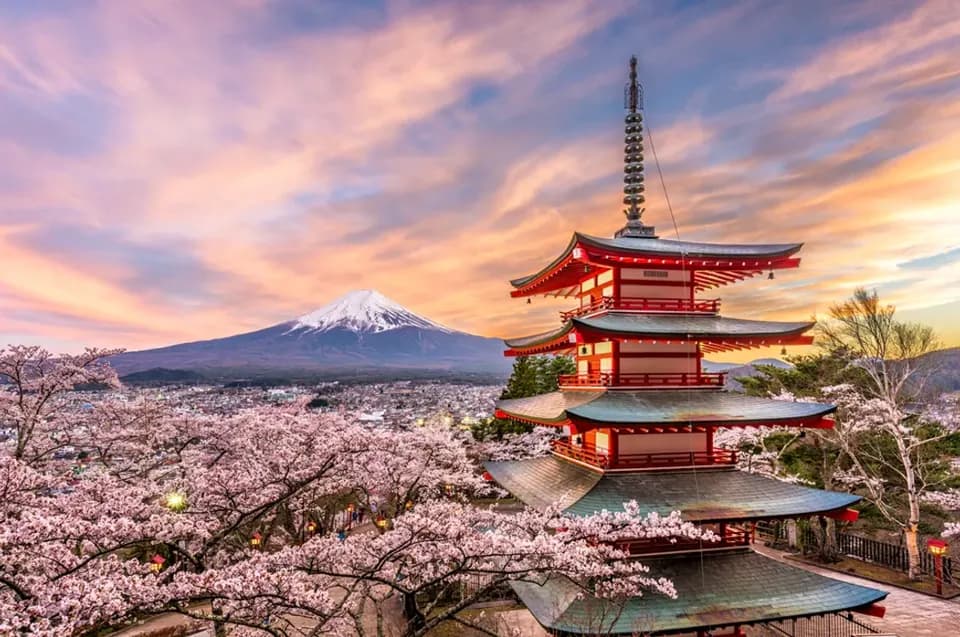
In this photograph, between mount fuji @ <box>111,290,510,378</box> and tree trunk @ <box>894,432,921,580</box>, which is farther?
mount fuji @ <box>111,290,510,378</box>

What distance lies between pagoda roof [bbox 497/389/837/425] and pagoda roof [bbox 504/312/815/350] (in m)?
1.58

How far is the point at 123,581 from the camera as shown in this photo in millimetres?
6262

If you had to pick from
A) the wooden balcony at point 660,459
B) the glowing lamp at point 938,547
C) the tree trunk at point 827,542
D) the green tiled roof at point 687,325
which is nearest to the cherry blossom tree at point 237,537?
the wooden balcony at point 660,459

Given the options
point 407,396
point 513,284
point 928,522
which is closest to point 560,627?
point 513,284

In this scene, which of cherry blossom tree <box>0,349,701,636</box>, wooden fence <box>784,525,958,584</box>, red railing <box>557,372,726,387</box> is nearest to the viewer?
cherry blossom tree <box>0,349,701,636</box>

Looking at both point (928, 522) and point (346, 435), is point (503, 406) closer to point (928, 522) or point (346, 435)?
point (346, 435)

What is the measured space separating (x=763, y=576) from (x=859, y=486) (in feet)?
56.4

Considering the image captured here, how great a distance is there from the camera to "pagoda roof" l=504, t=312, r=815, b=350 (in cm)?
1180

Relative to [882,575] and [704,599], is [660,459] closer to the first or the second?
[704,599]

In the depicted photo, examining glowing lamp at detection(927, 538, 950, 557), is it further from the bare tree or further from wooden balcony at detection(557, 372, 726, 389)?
wooden balcony at detection(557, 372, 726, 389)

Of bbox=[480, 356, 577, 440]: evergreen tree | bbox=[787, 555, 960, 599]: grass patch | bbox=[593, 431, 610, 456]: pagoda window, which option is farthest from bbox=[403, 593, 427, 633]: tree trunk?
bbox=[480, 356, 577, 440]: evergreen tree

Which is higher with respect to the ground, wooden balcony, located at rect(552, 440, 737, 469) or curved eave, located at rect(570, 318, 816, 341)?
curved eave, located at rect(570, 318, 816, 341)

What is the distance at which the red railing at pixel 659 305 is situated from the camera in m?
13.1

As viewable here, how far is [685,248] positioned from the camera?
521 inches
